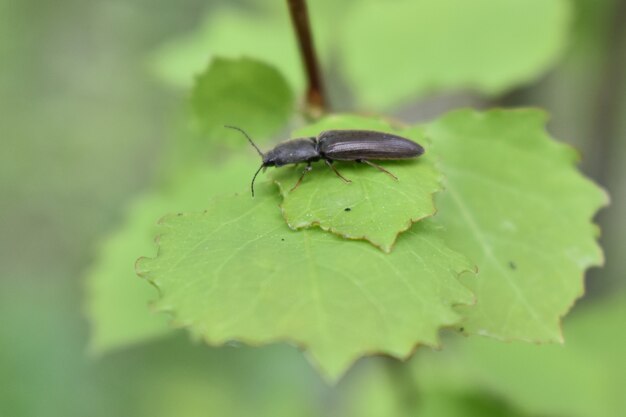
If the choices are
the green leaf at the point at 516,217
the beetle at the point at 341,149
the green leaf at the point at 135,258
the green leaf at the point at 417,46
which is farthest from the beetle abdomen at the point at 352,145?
the green leaf at the point at 417,46

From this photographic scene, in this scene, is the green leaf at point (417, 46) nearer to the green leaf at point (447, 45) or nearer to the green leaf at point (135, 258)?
the green leaf at point (447, 45)

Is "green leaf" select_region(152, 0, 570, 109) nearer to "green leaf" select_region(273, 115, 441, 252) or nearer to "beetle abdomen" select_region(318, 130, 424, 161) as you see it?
"beetle abdomen" select_region(318, 130, 424, 161)

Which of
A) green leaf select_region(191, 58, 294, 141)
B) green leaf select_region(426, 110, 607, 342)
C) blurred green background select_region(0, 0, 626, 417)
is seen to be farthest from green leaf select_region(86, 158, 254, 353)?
green leaf select_region(426, 110, 607, 342)

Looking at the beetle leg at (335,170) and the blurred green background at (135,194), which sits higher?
the beetle leg at (335,170)

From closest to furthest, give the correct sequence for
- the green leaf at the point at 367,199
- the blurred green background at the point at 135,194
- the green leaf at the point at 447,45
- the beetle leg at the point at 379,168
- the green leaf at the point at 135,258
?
the green leaf at the point at 367,199 < the beetle leg at the point at 379,168 < the green leaf at the point at 135,258 < the green leaf at the point at 447,45 < the blurred green background at the point at 135,194

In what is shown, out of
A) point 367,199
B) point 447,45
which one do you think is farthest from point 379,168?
point 447,45

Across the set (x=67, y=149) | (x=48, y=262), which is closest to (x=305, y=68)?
(x=48, y=262)

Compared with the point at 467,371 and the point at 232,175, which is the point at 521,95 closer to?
the point at 467,371

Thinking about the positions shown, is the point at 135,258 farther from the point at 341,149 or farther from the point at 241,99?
the point at 341,149
